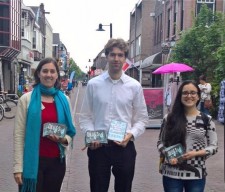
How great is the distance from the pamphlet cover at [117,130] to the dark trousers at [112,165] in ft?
0.33

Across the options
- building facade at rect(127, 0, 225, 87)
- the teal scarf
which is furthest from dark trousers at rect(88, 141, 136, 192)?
building facade at rect(127, 0, 225, 87)

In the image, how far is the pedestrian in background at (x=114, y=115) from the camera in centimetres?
394

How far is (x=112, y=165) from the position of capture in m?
4.00

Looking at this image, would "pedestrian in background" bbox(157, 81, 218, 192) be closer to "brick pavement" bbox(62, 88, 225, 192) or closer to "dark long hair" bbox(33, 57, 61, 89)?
"dark long hair" bbox(33, 57, 61, 89)

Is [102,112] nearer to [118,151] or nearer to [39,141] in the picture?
[118,151]

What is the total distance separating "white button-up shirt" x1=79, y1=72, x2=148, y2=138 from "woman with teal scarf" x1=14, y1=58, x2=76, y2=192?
218 mm

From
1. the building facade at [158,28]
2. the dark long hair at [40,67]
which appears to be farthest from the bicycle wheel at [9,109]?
the dark long hair at [40,67]

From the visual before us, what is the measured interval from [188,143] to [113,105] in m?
0.75

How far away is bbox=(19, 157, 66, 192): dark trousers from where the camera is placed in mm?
3871

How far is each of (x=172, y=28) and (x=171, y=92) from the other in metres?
16.9

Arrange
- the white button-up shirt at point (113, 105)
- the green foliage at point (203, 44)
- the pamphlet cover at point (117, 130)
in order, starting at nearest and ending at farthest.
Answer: the pamphlet cover at point (117, 130) → the white button-up shirt at point (113, 105) → the green foliage at point (203, 44)

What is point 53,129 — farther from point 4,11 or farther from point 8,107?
point 4,11

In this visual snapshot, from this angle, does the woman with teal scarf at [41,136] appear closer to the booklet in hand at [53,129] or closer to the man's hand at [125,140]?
the booklet in hand at [53,129]

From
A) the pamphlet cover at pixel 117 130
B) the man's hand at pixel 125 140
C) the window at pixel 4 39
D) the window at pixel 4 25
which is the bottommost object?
the man's hand at pixel 125 140
